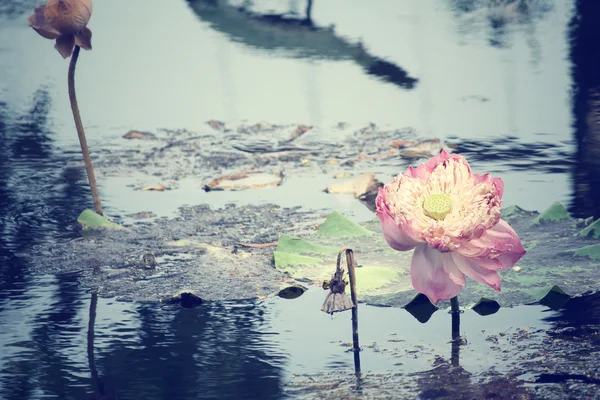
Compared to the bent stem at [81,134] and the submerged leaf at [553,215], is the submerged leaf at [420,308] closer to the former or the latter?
the submerged leaf at [553,215]

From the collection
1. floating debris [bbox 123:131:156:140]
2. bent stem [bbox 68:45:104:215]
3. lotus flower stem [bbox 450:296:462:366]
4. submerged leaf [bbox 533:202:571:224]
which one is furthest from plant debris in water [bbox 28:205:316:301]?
floating debris [bbox 123:131:156:140]

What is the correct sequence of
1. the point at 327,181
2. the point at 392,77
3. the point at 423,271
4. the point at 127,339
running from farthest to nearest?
the point at 392,77
the point at 327,181
the point at 127,339
the point at 423,271

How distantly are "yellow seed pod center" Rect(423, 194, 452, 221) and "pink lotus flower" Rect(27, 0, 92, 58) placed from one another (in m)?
1.25

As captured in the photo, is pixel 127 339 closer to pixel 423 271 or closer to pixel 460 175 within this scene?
pixel 423 271

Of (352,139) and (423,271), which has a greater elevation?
(423,271)

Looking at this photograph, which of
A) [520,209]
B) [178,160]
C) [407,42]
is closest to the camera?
[520,209]

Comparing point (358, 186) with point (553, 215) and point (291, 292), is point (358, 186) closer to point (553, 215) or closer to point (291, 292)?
point (553, 215)

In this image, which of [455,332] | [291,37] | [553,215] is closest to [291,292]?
[455,332]

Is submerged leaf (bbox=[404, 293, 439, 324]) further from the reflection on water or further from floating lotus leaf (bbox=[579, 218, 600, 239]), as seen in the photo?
the reflection on water

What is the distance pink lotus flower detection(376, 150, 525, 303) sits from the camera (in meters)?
1.82

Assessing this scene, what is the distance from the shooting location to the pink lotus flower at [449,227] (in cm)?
182

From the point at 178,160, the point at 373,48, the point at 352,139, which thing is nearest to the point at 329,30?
the point at 373,48

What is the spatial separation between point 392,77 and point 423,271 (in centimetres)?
273

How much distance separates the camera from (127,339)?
2.04 metres
